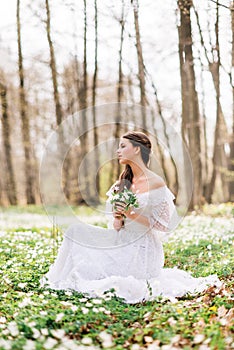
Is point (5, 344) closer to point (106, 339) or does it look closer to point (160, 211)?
point (106, 339)

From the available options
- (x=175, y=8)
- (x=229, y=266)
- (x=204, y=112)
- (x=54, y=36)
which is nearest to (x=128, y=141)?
(x=229, y=266)

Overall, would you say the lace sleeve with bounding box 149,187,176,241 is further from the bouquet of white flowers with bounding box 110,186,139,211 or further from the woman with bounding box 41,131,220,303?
the bouquet of white flowers with bounding box 110,186,139,211

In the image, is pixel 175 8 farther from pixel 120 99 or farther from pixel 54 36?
pixel 120 99

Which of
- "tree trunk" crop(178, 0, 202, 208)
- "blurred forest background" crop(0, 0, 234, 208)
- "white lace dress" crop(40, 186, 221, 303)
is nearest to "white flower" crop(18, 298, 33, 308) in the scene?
"white lace dress" crop(40, 186, 221, 303)

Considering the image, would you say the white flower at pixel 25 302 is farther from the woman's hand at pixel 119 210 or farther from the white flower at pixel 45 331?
the woman's hand at pixel 119 210

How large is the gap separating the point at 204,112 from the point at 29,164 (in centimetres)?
872

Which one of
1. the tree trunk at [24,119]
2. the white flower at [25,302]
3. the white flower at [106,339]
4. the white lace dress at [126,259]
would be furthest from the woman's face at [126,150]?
the tree trunk at [24,119]

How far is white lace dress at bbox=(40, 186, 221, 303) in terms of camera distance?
5754 millimetres

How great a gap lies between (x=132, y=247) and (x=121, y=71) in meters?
15.3

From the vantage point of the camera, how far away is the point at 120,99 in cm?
2231

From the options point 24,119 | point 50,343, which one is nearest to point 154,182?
point 50,343

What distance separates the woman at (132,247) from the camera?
580 cm

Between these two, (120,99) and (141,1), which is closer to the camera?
(141,1)

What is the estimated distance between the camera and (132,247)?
19.7ft
